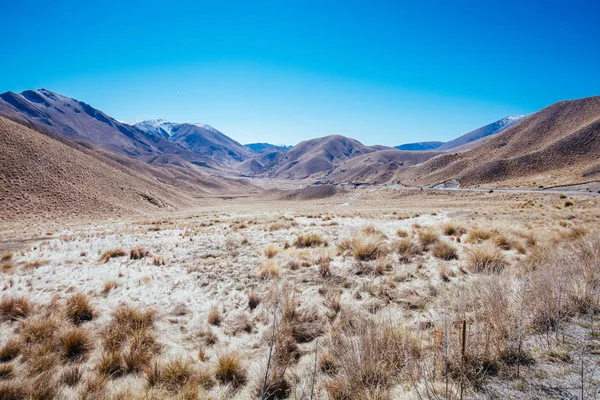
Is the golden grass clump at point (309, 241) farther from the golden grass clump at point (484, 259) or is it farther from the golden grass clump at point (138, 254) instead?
the golden grass clump at point (138, 254)

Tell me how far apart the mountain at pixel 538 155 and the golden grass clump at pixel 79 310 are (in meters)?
72.3

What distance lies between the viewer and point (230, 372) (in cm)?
304

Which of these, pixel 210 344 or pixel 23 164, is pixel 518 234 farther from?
pixel 23 164

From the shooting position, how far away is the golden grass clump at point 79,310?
4359mm

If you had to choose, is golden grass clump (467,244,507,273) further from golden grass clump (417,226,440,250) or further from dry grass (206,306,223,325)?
dry grass (206,306,223,325)

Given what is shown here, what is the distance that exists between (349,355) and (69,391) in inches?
126

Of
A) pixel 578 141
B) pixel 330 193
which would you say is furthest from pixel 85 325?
pixel 578 141

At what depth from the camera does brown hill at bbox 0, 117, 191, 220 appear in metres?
37.4

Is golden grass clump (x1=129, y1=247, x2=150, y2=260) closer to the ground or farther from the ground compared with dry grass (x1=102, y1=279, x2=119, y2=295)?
farther from the ground

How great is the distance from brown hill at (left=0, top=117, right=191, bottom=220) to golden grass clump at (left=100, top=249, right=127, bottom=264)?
39320 mm

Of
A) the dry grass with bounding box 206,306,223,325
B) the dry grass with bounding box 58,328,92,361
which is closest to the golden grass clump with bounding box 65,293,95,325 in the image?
the dry grass with bounding box 58,328,92,361

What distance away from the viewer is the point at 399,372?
269 cm

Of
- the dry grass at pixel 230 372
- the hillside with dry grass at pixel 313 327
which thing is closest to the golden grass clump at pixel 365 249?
the hillside with dry grass at pixel 313 327

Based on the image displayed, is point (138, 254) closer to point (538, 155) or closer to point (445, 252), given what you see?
point (445, 252)
